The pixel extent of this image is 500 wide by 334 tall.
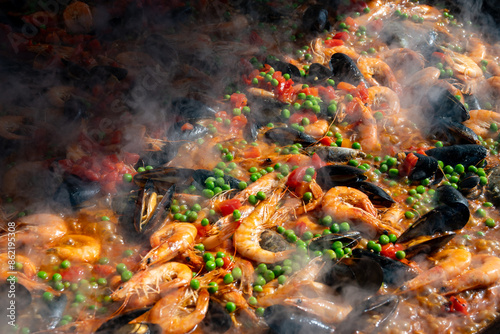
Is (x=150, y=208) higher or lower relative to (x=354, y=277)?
lower

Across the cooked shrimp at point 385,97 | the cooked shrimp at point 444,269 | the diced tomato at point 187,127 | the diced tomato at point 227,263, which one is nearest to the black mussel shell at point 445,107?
the cooked shrimp at point 385,97

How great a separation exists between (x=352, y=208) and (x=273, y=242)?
106 cm

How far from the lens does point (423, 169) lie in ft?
17.5

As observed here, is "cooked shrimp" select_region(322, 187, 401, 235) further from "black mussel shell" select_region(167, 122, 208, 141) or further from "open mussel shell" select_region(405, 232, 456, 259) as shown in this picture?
"black mussel shell" select_region(167, 122, 208, 141)

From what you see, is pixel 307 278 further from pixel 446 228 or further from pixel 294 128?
pixel 294 128

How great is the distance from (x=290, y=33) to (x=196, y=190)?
176 inches

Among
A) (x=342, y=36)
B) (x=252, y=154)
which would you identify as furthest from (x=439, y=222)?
(x=342, y=36)

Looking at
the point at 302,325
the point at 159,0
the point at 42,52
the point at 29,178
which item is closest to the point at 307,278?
the point at 302,325

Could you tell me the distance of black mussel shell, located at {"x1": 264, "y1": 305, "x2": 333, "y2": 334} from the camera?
3424mm

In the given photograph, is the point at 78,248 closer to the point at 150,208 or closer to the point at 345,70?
the point at 150,208

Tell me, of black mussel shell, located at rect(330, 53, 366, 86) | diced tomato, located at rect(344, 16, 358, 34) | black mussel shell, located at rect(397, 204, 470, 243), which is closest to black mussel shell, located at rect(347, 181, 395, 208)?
black mussel shell, located at rect(397, 204, 470, 243)

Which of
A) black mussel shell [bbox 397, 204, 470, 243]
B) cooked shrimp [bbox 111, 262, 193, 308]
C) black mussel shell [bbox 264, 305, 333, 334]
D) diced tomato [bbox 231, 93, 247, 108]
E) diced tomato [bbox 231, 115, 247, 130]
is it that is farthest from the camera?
diced tomato [bbox 231, 93, 247, 108]

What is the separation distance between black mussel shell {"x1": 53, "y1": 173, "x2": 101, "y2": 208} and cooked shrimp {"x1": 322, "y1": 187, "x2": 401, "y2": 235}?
2.83m

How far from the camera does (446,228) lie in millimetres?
4566
